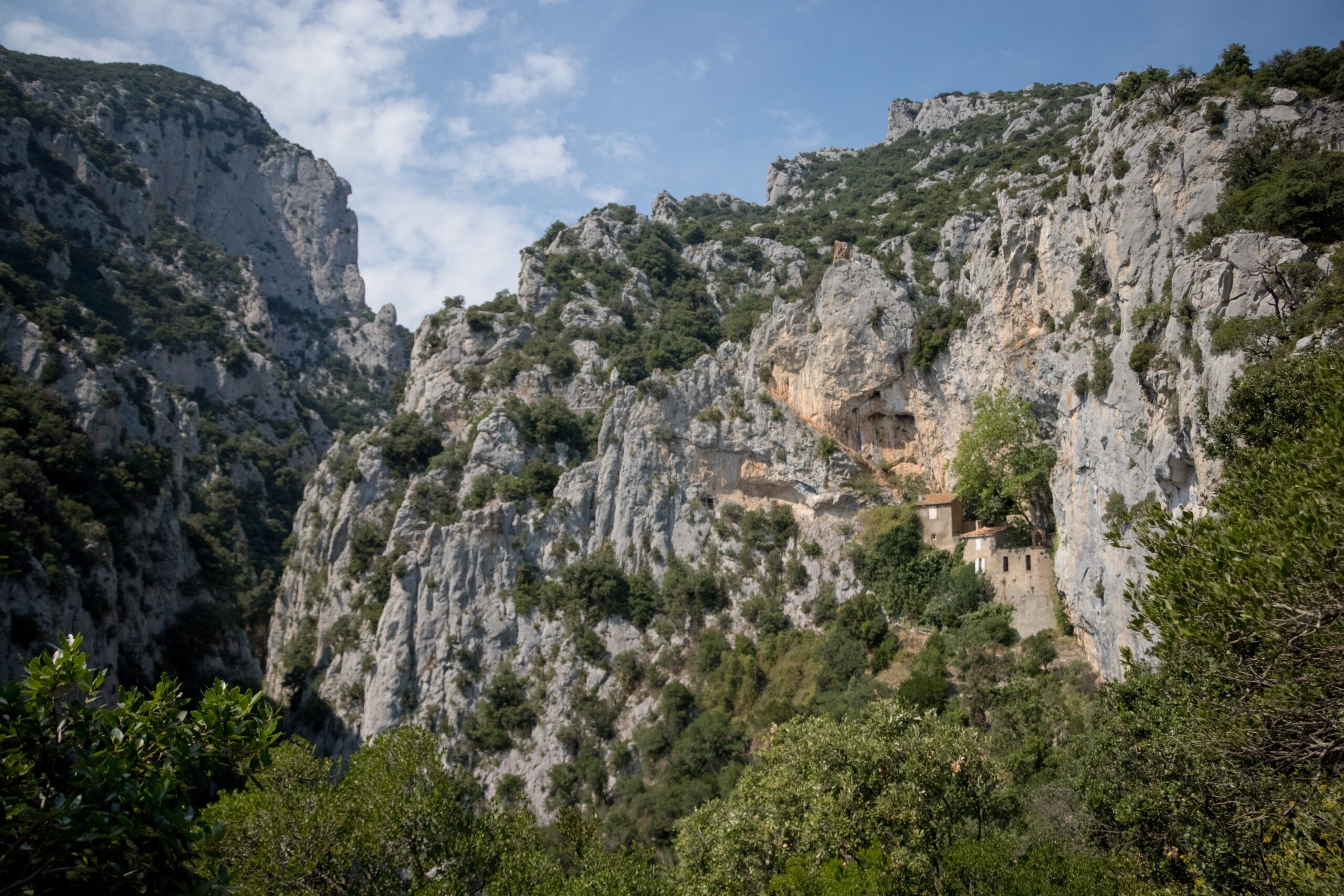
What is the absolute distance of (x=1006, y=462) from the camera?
38.0m

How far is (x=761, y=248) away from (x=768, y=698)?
47.6 meters

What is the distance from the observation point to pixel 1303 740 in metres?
11.2

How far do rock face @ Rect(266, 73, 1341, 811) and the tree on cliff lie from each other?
1.02 meters

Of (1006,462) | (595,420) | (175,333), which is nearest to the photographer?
(1006,462)

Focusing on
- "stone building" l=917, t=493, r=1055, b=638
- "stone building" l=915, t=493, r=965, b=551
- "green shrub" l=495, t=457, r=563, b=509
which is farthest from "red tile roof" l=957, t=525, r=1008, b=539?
"green shrub" l=495, t=457, r=563, b=509

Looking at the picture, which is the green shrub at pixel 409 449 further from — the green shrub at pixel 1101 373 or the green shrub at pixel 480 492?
the green shrub at pixel 1101 373

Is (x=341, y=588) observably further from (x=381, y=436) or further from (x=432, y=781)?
(x=432, y=781)

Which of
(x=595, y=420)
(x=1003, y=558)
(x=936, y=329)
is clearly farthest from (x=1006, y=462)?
(x=595, y=420)

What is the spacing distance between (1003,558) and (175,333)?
230 feet

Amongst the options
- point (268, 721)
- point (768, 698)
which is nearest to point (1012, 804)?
point (268, 721)

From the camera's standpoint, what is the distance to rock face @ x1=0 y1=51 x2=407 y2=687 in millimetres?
42812

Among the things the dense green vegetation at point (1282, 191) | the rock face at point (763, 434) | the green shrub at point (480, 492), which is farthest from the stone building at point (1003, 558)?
the green shrub at point (480, 492)

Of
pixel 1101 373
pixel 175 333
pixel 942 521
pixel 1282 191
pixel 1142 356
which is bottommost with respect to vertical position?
pixel 942 521

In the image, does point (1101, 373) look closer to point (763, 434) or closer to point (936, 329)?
point (936, 329)
